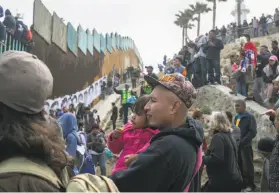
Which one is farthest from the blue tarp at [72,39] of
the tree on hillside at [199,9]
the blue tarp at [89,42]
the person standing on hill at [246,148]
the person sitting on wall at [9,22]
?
the tree on hillside at [199,9]

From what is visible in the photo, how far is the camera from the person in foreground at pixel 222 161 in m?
4.13

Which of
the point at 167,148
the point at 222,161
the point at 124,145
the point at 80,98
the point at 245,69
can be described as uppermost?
the point at 167,148

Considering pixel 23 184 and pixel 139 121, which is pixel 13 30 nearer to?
pixel 139 121

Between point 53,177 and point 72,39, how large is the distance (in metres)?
18.2

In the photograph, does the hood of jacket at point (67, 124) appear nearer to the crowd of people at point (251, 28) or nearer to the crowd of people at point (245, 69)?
the crowd of people at point (245, 69)

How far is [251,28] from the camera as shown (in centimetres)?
3331

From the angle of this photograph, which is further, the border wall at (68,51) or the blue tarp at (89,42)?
the blue tarp at (89,42)

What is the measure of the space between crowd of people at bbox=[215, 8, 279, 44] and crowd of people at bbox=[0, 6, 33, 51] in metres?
19.6

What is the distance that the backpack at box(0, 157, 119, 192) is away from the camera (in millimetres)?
1170

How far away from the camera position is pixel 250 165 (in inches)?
237

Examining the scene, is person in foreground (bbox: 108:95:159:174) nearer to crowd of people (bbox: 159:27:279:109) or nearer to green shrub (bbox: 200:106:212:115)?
crowd of people (bbox: 159:27:279:109)

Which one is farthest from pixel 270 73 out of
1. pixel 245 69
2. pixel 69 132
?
pixel 69 132

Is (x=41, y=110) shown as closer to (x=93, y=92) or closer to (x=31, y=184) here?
(x=31, y=184)

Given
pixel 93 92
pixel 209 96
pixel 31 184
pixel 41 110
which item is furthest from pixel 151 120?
pixel 93 92
